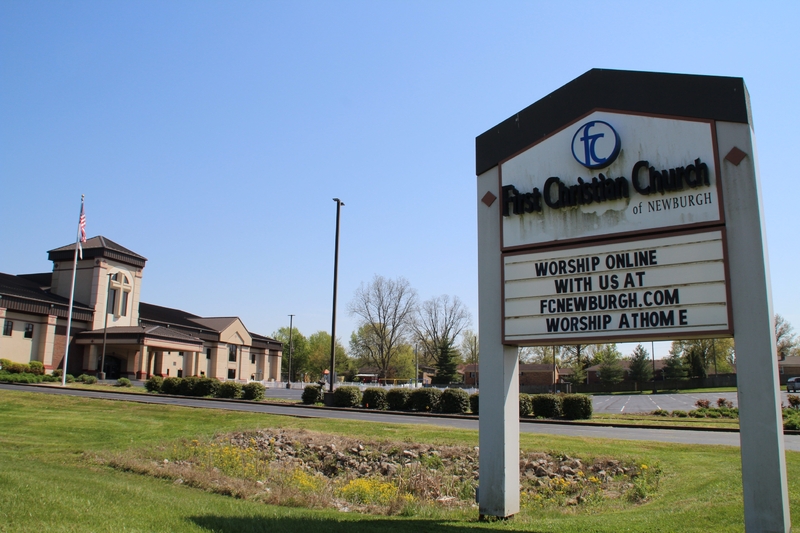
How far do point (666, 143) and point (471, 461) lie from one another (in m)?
9.00

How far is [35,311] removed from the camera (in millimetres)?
50125

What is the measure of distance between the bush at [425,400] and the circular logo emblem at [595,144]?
22.2m

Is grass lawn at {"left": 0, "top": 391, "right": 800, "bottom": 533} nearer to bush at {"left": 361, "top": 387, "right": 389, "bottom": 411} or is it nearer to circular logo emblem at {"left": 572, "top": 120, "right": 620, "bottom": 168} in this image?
circular logo emblem at {"left": 572, "top": 120, "right": 620, "bottom": 168}

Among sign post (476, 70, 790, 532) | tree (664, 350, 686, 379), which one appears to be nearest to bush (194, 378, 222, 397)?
sign post (476, 70, 790, 532)

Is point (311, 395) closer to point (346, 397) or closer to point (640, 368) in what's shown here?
point (346, 397)

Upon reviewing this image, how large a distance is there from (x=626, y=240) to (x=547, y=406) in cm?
2087

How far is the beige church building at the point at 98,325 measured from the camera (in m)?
49.8

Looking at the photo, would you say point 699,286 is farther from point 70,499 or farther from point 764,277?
point 70,499

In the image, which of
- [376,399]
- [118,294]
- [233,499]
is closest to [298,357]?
[118,294]

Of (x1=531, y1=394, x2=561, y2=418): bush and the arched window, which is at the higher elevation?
the arched window

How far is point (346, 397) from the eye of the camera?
30250 millimetres

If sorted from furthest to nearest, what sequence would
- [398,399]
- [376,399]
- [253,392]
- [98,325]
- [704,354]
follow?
[704,354] → [98,325] → [253,392] → [376,399] → [398,399]

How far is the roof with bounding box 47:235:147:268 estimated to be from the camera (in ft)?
187

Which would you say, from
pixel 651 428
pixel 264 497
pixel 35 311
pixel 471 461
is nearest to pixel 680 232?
pixel 264 497
